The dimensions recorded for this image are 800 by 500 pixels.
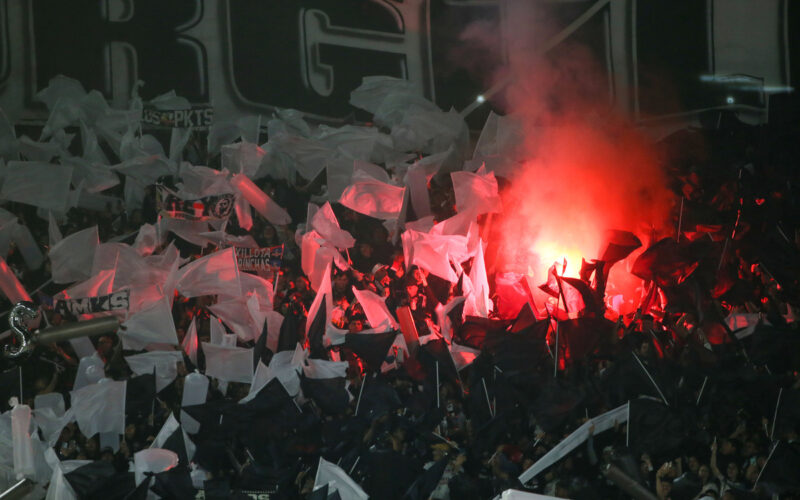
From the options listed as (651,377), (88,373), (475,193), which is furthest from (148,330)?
(651,377)

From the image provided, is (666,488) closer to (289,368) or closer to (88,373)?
(289,368)

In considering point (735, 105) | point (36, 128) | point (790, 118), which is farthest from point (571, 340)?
point (36, 128)

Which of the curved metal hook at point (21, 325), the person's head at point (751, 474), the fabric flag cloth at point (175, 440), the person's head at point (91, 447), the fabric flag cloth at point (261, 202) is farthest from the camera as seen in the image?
the fabric flag cloth at point (261, 202)

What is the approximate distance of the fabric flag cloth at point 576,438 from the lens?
3119mm

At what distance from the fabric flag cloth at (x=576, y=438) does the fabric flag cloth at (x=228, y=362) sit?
1.44 metres

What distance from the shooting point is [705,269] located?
13.6 ft

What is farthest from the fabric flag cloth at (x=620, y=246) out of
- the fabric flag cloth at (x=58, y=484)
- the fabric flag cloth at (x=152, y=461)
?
the fabric flag cloth at (x=58, y=484)

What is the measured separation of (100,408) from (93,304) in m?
0.80

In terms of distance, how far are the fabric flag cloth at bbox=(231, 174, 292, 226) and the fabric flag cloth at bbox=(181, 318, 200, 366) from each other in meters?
1.11

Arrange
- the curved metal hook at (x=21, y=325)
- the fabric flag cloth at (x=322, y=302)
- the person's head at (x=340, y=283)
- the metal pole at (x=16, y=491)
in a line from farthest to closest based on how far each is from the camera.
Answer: the person's head at (x=340, y=283)
the fabric flag cloth at (x=322, y=302)
the curved metal hook at (x=21, y=325)
the metal pole at (x=16, y=491)

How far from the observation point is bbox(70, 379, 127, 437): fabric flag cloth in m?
3.57

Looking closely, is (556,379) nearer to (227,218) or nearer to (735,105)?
(227,218)

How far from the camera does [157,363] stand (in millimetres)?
3902

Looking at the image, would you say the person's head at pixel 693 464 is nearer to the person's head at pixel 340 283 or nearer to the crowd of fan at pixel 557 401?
the crowd of fan at pixel 557 401
